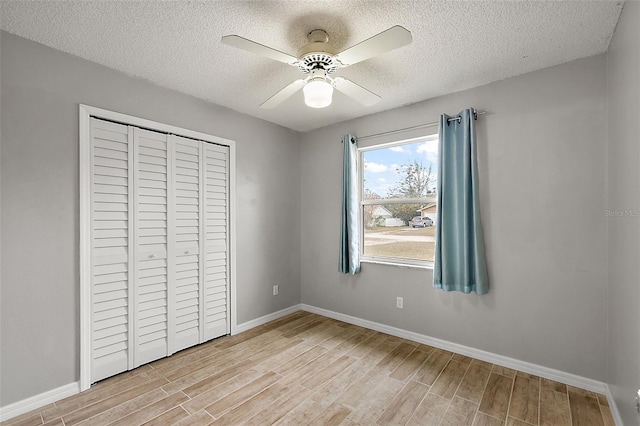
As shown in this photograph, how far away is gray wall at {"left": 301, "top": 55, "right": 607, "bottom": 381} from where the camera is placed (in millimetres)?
2225

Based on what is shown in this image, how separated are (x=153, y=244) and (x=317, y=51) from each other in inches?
83.2

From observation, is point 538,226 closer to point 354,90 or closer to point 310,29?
Result: point 354,90

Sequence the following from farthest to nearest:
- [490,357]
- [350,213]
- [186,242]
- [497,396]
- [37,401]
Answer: [350,213], [186,242], [490,357], [497,396], [37,401]

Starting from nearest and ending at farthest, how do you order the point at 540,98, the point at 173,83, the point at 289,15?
1. the point at 289,15
2. the point at 540,98
3. the point at 173,83

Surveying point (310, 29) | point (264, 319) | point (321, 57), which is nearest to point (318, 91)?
point (321, 57)

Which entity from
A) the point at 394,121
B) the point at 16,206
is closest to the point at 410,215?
the point at 394,121

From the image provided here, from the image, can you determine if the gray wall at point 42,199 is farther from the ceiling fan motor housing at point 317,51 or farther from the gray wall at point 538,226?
the gray wall at point 538,226

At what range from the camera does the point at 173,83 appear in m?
2.68

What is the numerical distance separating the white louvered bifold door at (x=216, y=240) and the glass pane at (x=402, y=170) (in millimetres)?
1673

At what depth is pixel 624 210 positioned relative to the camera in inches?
68.7

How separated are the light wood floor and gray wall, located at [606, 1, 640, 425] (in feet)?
1.39

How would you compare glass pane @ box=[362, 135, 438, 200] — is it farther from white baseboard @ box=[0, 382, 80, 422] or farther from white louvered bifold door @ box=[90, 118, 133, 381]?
white baseboard @ box=[0, 382, 80, 422]

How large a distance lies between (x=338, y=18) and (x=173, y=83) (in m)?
1.68

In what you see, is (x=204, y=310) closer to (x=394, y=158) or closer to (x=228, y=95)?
(x=228, y=95)
